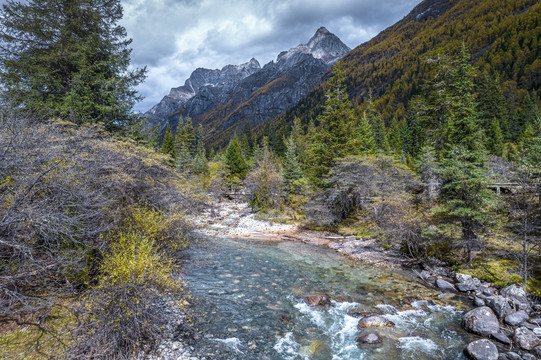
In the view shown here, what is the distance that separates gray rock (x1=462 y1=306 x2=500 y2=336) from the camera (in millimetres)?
7723

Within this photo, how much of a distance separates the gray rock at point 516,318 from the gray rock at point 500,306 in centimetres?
22

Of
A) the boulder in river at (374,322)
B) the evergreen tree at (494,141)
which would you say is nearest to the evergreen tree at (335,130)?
the boulder in river at (374,322)

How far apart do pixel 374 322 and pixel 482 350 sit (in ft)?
9.42

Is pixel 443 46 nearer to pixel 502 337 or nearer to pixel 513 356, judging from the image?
pixel 502 337

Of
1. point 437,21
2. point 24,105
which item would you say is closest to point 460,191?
point 24,105

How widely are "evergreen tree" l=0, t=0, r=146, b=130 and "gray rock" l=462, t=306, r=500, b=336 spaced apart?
17695mm

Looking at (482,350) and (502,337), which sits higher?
(482,350)

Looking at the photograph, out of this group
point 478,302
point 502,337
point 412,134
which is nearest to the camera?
point 502,337

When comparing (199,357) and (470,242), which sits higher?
(199,357)

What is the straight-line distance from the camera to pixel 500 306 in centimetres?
878

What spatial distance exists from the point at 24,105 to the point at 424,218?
22.6 m

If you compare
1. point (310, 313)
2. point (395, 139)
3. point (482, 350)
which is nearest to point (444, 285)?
point (482, 350)

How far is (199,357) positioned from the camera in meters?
6.39

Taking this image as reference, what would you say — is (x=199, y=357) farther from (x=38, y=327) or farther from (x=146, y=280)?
(x=38, y=327)
